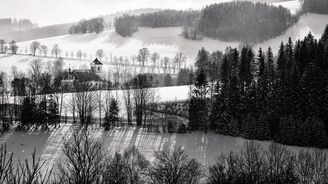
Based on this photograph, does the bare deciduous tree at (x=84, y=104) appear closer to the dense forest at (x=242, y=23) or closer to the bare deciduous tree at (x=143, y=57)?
the bare deciduous tree at (x=143, y=57)

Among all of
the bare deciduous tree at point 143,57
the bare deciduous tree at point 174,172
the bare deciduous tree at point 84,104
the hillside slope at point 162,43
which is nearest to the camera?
the bare deciduous tree at point 174,172

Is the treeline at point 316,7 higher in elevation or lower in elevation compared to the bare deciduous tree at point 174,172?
higher

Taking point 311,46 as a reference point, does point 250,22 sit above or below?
above

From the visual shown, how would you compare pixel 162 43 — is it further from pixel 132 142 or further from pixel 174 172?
pixel 174 172

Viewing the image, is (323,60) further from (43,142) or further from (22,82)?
(22,82)

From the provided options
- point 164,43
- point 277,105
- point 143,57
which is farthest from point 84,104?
point 164,43

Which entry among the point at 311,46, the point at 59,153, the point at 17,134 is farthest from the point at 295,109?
the point at 17,134

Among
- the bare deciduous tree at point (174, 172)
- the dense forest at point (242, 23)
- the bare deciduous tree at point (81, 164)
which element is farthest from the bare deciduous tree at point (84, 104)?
the dense forest at point (242, 23)
